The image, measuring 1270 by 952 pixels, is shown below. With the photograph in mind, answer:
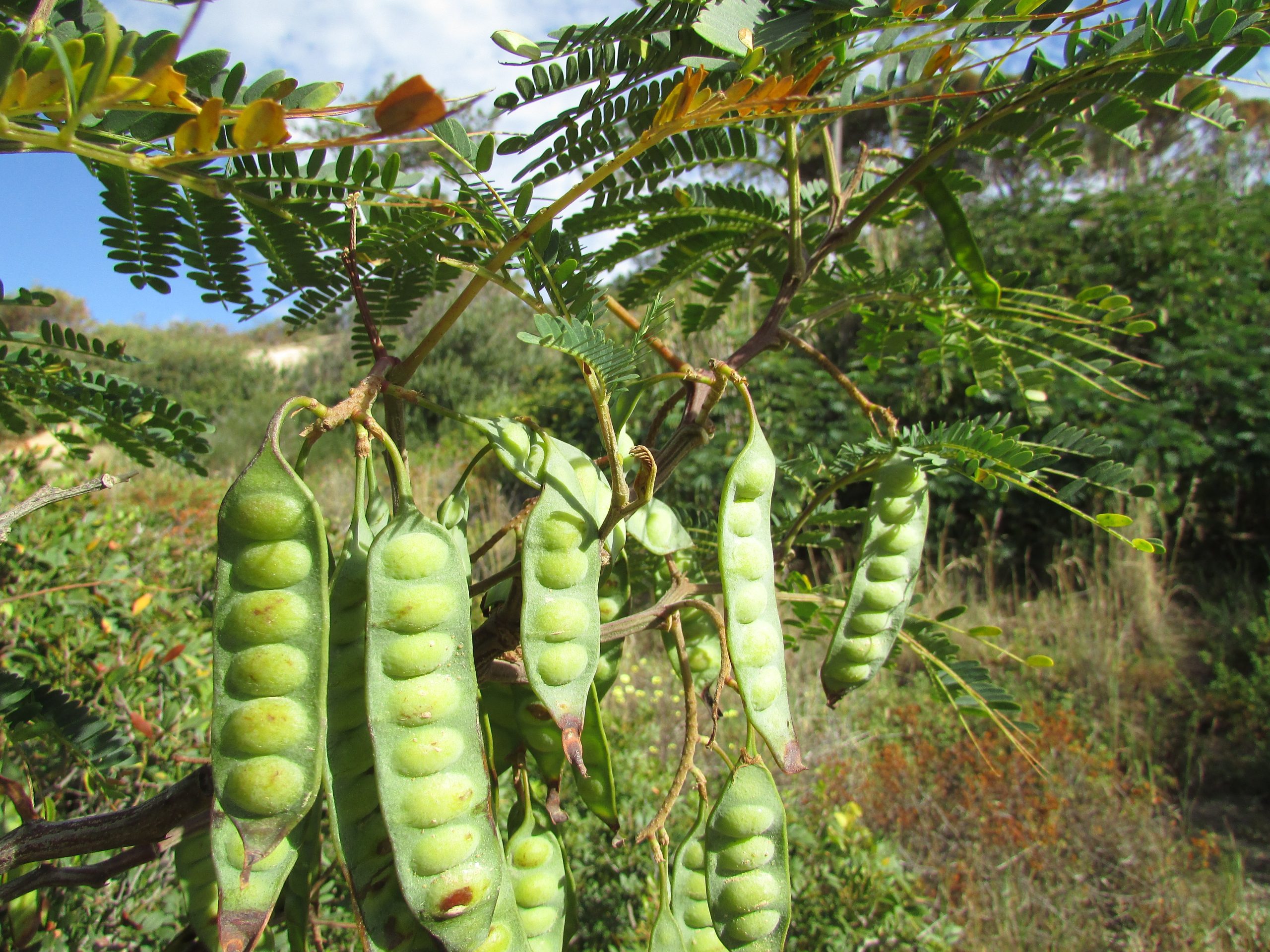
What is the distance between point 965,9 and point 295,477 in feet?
2.48

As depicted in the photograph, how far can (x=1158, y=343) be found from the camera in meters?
5.57

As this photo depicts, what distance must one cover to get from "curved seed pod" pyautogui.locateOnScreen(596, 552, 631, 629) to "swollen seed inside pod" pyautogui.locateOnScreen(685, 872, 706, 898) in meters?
0.27

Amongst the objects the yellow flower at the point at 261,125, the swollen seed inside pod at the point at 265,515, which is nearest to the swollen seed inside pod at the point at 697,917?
the swollen seed inside pod at the point at 265,515

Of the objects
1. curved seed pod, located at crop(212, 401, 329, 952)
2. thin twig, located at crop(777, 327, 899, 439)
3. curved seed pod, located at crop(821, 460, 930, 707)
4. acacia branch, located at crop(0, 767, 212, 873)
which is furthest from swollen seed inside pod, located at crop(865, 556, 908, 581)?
acacia branch, located at crop(0, 767, 212, 873)

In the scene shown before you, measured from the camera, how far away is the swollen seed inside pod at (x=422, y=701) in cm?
64

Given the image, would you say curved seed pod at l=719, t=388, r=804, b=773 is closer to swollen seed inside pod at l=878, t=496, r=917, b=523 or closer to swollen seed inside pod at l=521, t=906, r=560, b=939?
swollen seed inside pod at l=878, t=496, r=917, b=523

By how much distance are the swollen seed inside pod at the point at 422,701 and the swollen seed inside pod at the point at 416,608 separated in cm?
5

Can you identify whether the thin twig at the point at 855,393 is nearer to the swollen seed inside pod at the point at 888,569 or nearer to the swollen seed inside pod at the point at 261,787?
the swollen seed inside pod at the point at 888,569

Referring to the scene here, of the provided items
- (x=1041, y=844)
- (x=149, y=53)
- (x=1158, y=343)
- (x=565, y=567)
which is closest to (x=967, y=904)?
(x=1041, y=844)

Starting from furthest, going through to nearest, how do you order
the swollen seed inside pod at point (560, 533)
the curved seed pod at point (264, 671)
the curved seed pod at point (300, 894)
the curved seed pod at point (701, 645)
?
1. the curved seed pod at point (701, 645)
2. the curved seed pod at point (300, 894)
3. the swollen seed inside pod at point (560, 533)
4. the curved seed pod at point (264, 671)

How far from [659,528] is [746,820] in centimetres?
36

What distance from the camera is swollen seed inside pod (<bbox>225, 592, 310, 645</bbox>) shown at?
2.06ft

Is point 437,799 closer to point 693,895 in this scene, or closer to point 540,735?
point 540,735

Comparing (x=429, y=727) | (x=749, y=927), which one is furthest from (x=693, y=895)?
(x=429, y=727)
